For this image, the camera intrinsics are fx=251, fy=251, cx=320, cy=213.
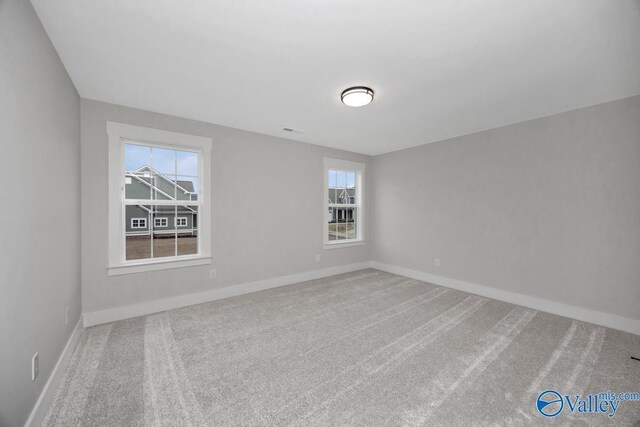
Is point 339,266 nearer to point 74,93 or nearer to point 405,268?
point 405,268

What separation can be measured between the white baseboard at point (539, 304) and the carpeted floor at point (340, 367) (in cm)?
15

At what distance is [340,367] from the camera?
207cm

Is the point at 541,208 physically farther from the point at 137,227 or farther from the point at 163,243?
the point at 137,227

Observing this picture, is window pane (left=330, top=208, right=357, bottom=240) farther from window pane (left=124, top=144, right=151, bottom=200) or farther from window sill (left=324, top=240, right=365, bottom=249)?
window pane (left=124, top=144, right=151, bottom=200)

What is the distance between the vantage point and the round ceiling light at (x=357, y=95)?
2.48 m

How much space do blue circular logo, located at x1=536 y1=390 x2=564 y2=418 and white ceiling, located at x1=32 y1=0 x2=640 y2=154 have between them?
2.51 m

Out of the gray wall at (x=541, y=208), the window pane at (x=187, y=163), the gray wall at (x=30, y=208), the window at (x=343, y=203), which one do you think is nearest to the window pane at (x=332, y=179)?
the window at (x=343, y=203)

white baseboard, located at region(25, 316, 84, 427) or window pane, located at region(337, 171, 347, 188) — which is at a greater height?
window pane, located at region(337, 171, 347, 188)

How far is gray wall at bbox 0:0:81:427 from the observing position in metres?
1.24

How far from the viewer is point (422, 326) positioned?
110 inches

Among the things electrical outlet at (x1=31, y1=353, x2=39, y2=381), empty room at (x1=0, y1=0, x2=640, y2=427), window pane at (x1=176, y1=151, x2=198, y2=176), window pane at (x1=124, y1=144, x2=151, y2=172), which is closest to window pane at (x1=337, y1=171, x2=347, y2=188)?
empty room at (x1=0, y1=0, x2=640, y2=427)

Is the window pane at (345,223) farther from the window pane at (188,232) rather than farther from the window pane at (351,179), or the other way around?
the window pane at (188,232)

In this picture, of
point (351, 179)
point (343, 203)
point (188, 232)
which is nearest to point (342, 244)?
point (343, 203)

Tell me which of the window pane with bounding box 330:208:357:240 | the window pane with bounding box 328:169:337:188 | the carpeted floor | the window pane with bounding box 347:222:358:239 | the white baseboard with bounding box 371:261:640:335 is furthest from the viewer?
the window pane with bounding box 347:222:358:239
